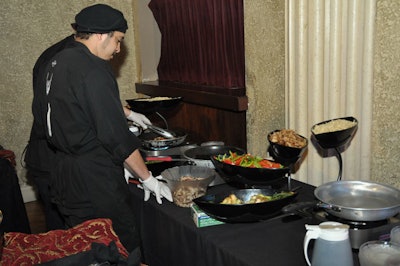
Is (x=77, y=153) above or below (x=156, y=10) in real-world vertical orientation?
below

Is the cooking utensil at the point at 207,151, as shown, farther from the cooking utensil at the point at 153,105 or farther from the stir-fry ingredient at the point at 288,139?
the cooking utensil at the point at 153,105

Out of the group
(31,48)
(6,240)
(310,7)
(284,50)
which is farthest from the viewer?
(31,48)

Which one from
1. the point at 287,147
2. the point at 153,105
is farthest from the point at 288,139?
the point at 153,105

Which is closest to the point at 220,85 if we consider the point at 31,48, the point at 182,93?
the point at 182,93

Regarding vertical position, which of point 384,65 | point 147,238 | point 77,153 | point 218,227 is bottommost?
point 147,238

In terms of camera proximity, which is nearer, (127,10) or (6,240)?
(6,240)

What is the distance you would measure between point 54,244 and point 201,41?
6.45 ft

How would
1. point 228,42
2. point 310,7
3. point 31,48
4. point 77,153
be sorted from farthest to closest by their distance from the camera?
point 31,48 < point 228,42 < point 310,7 < point 77,153

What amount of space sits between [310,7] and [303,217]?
3.00 ft

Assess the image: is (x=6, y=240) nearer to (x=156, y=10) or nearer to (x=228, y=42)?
(x=228, y=42)

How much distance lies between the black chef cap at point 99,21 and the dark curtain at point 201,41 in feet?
3.58

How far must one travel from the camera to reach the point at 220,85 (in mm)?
2854

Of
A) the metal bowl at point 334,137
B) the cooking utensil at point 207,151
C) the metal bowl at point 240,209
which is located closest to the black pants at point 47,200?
the cooking utensil at point 207,151

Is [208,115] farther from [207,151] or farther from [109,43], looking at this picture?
[109,43]
